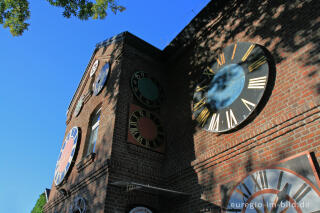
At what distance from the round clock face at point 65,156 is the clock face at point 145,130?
262cm

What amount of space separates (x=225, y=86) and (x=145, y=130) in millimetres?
2555

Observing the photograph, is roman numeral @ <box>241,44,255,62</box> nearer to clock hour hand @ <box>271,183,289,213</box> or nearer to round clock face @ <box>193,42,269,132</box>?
round clock face @ <box>193,42,269,132</box>

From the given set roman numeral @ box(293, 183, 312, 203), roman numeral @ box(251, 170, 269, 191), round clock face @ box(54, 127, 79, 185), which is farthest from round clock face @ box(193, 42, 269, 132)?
round clock face @ box(54, 127, 79, 185)

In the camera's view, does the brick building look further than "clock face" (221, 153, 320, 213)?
Yes

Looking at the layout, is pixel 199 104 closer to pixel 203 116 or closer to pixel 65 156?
pixel 203 116

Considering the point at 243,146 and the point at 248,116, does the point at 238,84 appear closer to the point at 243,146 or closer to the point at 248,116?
the point at 248,116

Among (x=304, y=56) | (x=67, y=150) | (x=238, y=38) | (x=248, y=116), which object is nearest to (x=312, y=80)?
(x=304, y=56)

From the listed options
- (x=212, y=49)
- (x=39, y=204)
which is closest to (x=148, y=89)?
(x=212, y=49)

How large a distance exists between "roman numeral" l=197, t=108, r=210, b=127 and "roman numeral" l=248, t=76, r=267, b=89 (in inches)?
51.2

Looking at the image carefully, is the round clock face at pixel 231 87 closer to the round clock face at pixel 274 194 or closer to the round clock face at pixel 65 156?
the round clock face at pixel 274 194

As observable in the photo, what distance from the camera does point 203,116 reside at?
6.45m

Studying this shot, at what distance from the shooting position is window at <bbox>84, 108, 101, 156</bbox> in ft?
26.7

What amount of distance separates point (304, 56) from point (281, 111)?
112 centimetres

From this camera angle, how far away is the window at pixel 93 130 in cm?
813
